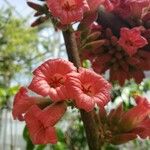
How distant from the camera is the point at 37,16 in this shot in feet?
3.16

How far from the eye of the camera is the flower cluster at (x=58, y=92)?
0.82m

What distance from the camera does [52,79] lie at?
0.87 meters

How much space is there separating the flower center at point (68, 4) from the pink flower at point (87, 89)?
11 centimetres

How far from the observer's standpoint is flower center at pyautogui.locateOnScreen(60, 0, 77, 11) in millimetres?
891

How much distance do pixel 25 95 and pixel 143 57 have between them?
258 mm

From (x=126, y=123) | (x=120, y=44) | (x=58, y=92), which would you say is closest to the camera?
(x=58, y=92)

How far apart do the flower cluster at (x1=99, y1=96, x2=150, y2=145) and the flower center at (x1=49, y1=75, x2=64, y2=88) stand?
0.11 meters

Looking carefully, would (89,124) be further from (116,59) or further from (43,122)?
(116,59)

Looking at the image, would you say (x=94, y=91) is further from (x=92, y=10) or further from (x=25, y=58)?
(x=25, y=58)

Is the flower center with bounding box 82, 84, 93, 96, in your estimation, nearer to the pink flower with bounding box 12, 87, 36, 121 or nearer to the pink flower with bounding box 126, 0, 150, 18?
the pink flower with bounding box 12, 87, 36, 121

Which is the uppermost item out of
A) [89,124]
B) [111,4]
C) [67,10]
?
[111,4]

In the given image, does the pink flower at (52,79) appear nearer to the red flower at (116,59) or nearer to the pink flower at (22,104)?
the pink flower at (22,104)

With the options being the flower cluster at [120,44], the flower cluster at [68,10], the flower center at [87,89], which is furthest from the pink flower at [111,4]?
the flower center at [87,89]

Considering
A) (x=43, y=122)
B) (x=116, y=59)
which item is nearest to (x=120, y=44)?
(x=116, y=59)
